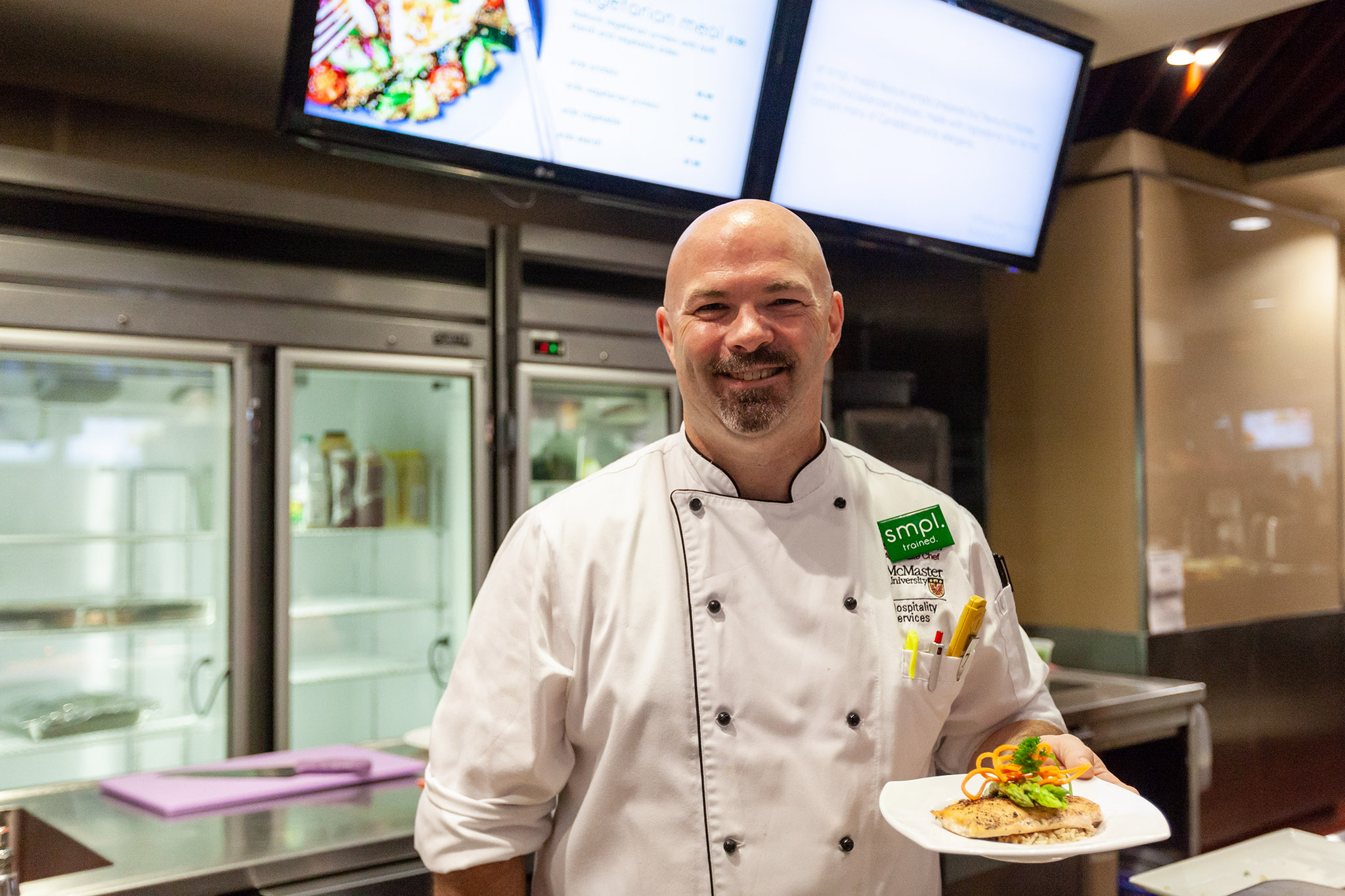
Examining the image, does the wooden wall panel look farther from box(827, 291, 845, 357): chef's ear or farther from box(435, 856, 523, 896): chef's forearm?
box(435, 856, 523, 896): chef's forearm

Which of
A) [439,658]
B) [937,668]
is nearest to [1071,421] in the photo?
[439,658]

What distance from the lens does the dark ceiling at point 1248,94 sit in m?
3.47

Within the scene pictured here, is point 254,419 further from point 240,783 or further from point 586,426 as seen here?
point 586,426

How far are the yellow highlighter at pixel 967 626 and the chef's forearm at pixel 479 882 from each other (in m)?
0.64

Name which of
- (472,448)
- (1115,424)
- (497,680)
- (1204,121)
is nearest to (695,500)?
(497,680)

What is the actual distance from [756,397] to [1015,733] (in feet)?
2.17

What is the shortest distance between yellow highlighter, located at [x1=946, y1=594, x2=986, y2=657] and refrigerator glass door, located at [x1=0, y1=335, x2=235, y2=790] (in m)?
1.81

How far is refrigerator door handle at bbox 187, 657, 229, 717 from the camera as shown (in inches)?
107

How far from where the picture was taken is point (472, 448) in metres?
3.01

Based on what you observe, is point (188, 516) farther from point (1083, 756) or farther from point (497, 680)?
point (1083, 756)

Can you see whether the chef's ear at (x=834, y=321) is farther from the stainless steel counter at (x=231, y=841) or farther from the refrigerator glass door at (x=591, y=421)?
the refrigerator glass door at (x=591, y=421)

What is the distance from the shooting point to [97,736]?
8.79ft

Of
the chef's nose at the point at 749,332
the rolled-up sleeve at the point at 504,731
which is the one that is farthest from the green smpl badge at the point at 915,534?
the rolled-up sleeve at the point at 504,731

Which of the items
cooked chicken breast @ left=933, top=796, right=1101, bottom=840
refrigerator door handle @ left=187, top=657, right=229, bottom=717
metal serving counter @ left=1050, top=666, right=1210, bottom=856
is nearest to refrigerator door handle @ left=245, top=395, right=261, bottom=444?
refrigerator door handle @ left=187, top=657, right=229, bottom=717
